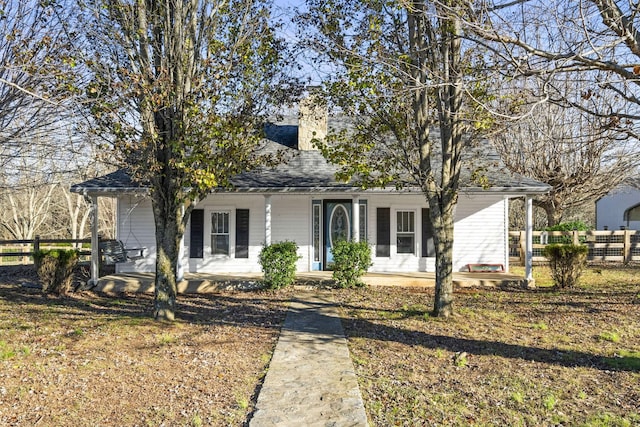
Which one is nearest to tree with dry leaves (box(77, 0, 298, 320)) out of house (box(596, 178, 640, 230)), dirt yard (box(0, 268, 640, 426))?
dirt yard (box(0, 268, 640, 426))

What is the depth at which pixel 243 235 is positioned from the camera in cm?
1402

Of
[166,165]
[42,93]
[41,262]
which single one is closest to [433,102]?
[166,165]

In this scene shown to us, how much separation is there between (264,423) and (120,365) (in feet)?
8.68

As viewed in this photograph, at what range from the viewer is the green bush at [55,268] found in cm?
1133

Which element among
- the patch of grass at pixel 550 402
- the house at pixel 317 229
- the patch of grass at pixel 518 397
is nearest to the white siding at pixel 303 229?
the house at pixel 317 229

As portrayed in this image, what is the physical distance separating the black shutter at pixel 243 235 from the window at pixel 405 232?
4.47 metres

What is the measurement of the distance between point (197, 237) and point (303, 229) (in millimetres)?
3156

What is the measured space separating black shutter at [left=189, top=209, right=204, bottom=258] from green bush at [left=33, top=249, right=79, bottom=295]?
129 inches

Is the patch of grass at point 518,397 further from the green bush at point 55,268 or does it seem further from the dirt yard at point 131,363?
the green bush at point 55,268

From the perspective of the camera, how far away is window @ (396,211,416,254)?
14023 millimetres

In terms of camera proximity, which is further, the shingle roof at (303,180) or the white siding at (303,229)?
the white siding at (303,229)

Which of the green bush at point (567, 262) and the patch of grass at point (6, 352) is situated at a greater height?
the green bush at point (567, 262)

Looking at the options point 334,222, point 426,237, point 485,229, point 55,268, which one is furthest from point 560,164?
point 55,268

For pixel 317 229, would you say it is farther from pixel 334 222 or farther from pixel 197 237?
pixel 197 237
